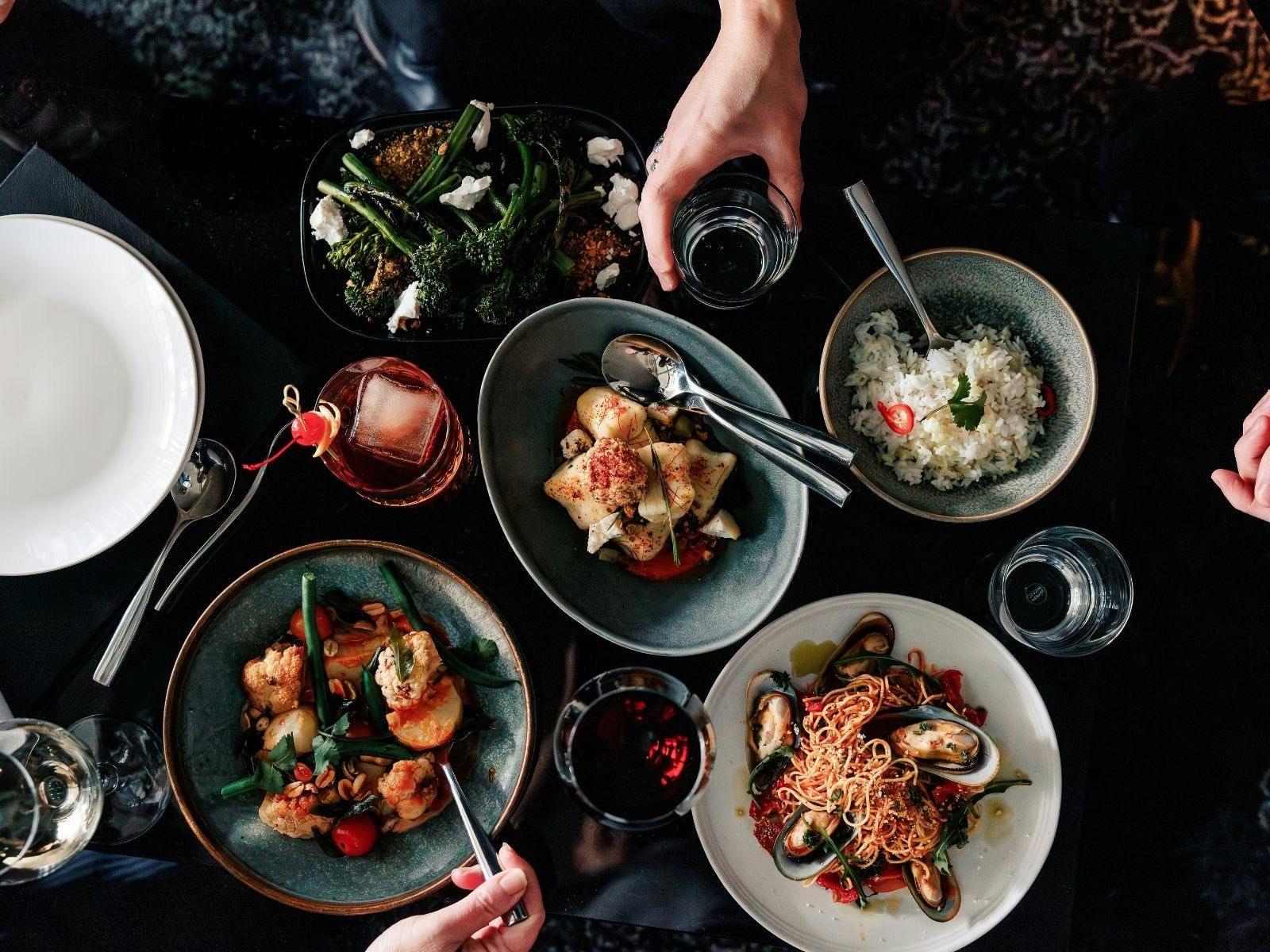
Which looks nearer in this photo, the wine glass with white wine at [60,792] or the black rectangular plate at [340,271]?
the wine glass with white wine at [60,792]

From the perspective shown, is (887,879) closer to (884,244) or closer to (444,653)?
(444,653)

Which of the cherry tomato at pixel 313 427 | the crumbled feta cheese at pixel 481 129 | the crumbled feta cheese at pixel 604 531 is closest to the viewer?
the cherry tomato at pixel 313 427

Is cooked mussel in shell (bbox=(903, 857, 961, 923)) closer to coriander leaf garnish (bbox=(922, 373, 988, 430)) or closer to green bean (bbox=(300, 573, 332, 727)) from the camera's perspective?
coriander leaf garnish (bbox=(922, 373, 988, 430))

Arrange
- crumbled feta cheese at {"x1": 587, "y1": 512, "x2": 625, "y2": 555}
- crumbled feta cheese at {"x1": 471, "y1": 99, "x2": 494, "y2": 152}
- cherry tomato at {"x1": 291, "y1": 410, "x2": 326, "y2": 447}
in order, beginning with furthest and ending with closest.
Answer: crumbled feta cheese at {"x1": 471, "y1": 99, "x2": 494, "y2": 152}
crumbled feta cheese at {"x1": 587, "y1": 512, "x2": 625, "y2": 555}
cherry tomato at {"x1": 291, "y1": 410, "x2": 326, "y2": 447}

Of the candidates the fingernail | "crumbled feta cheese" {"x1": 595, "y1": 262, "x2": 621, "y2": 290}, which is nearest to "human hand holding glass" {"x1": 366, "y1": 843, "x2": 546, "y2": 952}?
the fingernail

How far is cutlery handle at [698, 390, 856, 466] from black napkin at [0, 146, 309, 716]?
31.2 inches

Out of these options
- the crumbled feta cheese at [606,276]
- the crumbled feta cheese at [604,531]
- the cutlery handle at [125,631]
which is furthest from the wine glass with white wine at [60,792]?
the crumbled feta cheese at [606,276]

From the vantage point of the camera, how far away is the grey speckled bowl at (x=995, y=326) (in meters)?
1.47

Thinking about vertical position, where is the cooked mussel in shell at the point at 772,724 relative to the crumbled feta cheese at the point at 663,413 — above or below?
below

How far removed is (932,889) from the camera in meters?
Answer: 1.49

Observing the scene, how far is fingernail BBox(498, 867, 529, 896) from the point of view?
1354 mm

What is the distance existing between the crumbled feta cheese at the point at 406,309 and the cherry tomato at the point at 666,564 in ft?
1.97

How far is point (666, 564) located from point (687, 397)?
308 mm

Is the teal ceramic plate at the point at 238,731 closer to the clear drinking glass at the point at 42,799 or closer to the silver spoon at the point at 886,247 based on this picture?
the clear drinking glass at the point at 42,799
